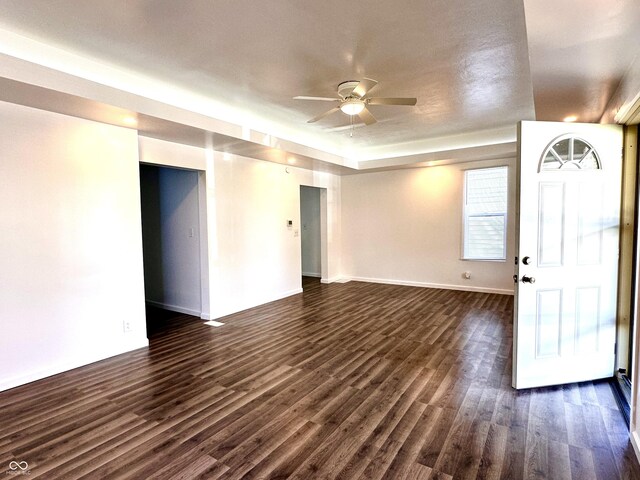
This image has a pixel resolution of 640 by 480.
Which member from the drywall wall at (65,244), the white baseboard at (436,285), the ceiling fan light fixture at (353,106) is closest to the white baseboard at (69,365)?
the drywall wall at (65,244)

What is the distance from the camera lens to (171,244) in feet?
17.3

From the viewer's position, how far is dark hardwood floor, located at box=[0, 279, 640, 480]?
1.91 meters

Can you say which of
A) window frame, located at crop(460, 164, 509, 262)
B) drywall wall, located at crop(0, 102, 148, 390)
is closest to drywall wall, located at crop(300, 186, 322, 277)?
window frame, located at crop(460, 164, 509, 262)

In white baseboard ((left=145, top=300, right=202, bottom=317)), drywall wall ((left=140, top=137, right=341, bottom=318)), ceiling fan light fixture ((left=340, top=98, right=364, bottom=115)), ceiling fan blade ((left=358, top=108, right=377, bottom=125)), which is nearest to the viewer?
ceiling fan light fixture ((left=340, top=98, right=364, bottom=115))

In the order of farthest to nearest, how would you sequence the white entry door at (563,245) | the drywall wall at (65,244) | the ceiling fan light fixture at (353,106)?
the ceiling fan light fixture at (353,106)
the drywall wall at (65,244)
the white entry door at (563,245)

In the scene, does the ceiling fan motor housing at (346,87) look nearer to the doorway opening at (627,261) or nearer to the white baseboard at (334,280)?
the doorway opening at (627,261)

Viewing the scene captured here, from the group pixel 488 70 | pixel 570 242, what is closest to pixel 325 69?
pixel 488 70

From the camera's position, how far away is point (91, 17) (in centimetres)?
228

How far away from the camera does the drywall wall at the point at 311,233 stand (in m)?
8.32

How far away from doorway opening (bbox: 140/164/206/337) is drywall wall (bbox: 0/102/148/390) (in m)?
1.00

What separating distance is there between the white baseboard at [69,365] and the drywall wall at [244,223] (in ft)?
3.84

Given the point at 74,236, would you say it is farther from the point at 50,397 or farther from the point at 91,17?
the point at 91,17

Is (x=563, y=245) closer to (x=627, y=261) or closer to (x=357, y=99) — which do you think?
(x=627, y=261)

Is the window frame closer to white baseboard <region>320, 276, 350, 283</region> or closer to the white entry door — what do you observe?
white baseboard <region>320, 276, 350, 283</region>
